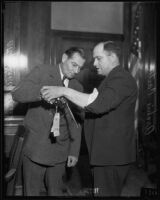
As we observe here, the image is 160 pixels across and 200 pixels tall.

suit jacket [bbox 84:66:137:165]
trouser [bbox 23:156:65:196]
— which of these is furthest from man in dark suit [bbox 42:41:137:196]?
trouser [bbox 23:156:65:196]

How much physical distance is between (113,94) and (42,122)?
544 millimetres

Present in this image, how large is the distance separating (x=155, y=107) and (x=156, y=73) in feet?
0.86

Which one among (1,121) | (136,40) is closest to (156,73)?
(136,40)

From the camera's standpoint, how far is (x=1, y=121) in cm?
144

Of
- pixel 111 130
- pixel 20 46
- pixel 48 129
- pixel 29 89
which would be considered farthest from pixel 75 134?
pixel 20 46

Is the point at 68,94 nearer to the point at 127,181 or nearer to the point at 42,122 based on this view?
the point at 42,122

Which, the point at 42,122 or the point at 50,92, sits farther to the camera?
the point at 42,122

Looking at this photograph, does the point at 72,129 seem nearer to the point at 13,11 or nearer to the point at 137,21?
the point at 13,11

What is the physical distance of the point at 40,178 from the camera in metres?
1.67

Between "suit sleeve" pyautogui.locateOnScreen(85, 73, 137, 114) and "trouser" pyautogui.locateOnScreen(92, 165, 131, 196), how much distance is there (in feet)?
1.28

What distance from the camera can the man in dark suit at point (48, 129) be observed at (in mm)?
1607

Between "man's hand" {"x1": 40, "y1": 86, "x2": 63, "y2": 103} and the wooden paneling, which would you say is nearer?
"man's hand" {"x1": 40, "y1": 86, "x2": 63, "y2": 103}

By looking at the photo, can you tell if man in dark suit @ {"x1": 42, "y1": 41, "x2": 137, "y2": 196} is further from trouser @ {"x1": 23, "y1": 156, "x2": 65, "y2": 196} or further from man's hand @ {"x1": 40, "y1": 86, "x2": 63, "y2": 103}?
trouser @ {"x1": 23, "y1": 156, "x2": 65, "y2": 196}

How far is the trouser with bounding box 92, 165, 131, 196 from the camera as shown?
152 cm
